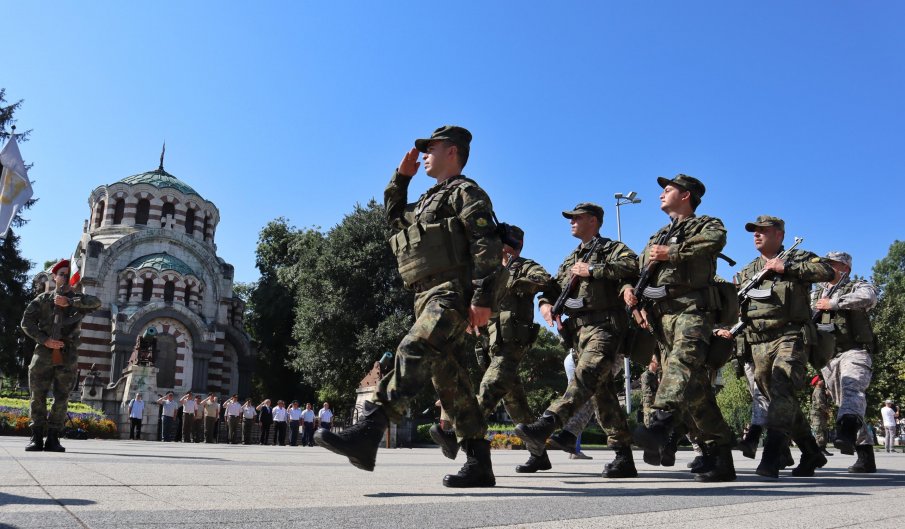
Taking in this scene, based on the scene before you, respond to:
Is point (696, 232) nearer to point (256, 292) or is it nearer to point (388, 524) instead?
point (388, 524)

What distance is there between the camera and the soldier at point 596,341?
231 inches

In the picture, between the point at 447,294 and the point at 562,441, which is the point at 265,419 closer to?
the point at 562,441

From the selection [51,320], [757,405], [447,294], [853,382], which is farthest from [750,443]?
[51,320]

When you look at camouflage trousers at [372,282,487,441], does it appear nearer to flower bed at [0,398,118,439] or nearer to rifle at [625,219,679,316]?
rifle at [625,219,679,316]

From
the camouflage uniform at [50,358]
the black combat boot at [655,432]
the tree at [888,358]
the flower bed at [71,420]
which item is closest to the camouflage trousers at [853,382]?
the black combat boot at [655,432]

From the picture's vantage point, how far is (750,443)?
746cm

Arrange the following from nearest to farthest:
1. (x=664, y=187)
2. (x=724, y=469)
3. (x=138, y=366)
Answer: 1. (x=724, y=469)
2. (x=664, y=187)
3. (x=138, y=366)

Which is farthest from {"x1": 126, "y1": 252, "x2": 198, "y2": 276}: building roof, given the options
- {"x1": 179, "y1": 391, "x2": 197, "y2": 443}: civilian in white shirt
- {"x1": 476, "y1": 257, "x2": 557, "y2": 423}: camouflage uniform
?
{"x1": 476, "y1": 257, "x2": 557, "y2": 423}: camouflage uniform

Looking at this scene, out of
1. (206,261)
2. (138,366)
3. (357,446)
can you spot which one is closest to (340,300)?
(138,366)

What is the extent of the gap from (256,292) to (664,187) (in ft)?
147

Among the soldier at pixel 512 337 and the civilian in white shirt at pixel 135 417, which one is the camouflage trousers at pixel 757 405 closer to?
the soldier at pixel 512 337

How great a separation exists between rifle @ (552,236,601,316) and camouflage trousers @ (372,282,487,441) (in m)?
1.94

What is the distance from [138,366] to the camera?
93.4ft

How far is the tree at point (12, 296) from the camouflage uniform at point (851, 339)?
37342 mm
